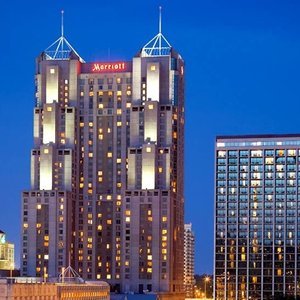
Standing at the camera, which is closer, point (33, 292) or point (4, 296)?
point (4, 296)

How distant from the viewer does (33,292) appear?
A: 196 metres

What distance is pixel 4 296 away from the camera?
184 m

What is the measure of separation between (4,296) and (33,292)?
1313 centimetres
